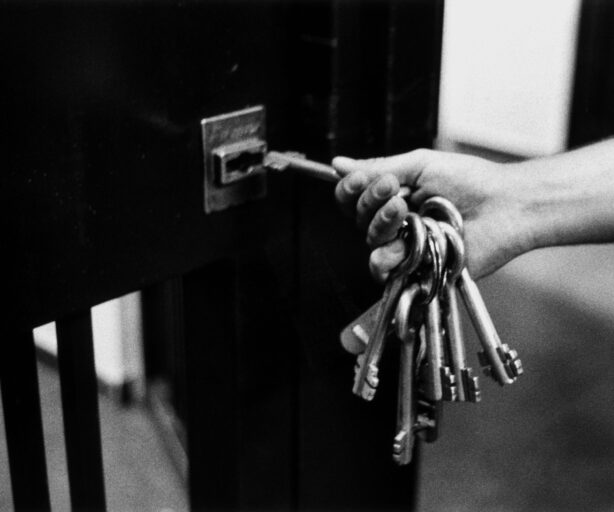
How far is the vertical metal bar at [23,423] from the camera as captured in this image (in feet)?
1.90

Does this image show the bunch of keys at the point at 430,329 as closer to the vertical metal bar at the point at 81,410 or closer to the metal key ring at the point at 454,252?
the metal key ring at the point at 454,252

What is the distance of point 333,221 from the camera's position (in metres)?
0.75

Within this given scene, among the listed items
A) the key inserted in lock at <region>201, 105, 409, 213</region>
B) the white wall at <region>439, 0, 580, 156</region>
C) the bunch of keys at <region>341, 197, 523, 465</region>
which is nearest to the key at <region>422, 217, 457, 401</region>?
the bunch of keys at <region>341, 197, 523, 465</region>

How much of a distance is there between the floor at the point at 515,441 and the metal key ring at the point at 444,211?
3.29 feet

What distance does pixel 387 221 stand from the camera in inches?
20.6

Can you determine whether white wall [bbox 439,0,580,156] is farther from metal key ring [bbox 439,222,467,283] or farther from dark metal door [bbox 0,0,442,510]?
metal key ring [bbox 439,222,467,283]

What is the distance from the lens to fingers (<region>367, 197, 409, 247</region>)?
1.71ft

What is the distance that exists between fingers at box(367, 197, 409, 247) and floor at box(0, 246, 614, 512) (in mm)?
1038

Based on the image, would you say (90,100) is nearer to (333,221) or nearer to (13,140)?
(13,140)

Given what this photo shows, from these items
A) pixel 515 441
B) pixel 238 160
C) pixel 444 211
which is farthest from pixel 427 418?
pixel 515 441

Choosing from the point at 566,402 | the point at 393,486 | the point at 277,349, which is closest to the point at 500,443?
the point at 566,402

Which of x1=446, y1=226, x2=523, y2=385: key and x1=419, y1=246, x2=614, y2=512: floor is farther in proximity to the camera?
x1=419, y1=246, x2=614, y2=512: floor

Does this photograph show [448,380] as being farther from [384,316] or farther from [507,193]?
[507,193]

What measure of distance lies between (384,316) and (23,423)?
0.86ft
